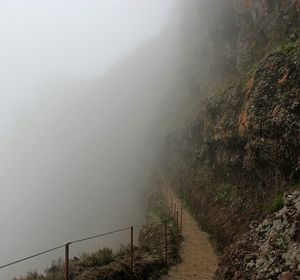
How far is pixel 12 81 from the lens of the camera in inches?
7579

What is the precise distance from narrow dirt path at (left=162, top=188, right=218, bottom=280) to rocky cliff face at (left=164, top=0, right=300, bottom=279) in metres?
0.62

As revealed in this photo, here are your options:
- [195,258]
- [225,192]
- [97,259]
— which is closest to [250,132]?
[225,192]

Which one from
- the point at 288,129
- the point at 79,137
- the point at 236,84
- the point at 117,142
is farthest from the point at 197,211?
the point at 79,137

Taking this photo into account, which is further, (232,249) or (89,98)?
(89,98)

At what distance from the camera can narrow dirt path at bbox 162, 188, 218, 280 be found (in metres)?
13.5

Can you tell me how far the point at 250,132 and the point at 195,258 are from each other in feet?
17.4

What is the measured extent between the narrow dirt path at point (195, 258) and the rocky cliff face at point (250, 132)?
0.62 m

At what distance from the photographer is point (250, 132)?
1627 centimetres

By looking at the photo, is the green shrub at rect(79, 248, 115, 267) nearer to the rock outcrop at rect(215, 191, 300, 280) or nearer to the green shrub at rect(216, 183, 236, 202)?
the rock outcrop at rect(215, 191, 300, 280)

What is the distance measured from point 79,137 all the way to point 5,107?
87165 millimetres

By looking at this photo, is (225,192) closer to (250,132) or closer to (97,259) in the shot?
(250,132)

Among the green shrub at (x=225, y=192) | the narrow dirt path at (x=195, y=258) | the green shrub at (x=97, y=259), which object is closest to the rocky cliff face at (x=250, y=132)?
the green shrub at (x=225, y=192)

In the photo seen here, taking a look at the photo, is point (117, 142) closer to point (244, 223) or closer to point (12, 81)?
point (244, 223)

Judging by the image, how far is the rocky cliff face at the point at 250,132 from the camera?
13.9 meters
